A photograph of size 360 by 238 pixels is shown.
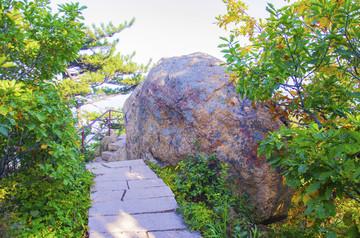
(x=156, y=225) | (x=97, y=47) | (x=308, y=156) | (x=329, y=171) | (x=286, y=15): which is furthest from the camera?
(x=97, y=47)

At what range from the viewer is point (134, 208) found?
328cm

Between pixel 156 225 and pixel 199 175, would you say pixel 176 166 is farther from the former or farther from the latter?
pixel 156 225

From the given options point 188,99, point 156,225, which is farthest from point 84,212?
point 188,99

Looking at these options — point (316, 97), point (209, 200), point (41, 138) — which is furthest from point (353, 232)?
point (41, 138)

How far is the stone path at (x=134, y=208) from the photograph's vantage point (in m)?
2.77

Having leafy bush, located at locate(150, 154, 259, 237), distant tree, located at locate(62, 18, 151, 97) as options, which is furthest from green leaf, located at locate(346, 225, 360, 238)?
distant tree, located at locate(62, 18, 151, 97)

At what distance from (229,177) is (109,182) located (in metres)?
2.02

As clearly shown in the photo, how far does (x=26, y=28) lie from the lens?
2955mm

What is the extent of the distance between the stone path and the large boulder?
0.67 m

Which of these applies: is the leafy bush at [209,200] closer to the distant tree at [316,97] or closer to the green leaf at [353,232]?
the distant tree at [316,97]

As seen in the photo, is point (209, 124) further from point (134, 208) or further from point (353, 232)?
point (353, 232)

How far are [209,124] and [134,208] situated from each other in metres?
1.59

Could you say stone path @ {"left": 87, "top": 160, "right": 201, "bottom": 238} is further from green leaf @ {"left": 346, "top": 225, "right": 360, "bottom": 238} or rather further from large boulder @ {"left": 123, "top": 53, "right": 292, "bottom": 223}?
green leaf @ {"left": 346, "top": 225, "right": 360, "bottom": 238}

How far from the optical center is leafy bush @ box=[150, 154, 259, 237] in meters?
2.92
